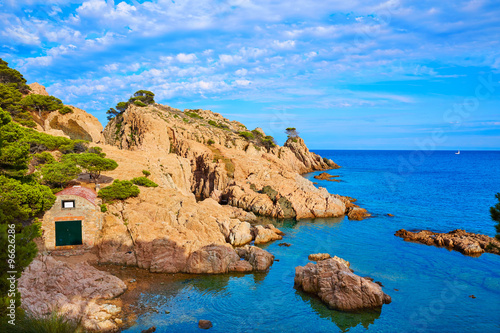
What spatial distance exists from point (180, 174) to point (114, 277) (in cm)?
2595

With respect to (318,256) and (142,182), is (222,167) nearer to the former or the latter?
(142,182)

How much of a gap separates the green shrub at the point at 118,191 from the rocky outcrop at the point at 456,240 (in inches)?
1310

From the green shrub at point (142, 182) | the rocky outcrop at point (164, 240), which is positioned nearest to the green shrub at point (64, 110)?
the green shrub at point (142, 182)

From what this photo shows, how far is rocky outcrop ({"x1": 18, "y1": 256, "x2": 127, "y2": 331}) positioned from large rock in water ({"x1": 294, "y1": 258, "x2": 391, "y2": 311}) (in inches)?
551

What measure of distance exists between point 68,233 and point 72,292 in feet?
27.1

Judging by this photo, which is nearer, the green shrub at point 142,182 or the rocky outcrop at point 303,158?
the green shrub at point 142,182

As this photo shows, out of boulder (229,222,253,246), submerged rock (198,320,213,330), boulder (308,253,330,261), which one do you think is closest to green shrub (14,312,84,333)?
submerged rock (198,320,213,330)

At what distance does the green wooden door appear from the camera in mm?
26078

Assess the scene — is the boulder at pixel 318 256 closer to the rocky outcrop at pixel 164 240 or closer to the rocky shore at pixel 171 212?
the rocky shore at pixel 171 212

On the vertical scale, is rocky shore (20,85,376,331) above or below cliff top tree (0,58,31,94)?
below

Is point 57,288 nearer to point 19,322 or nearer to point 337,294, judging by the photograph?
point 19,322

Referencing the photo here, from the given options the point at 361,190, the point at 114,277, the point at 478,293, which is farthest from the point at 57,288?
the point at 361,190

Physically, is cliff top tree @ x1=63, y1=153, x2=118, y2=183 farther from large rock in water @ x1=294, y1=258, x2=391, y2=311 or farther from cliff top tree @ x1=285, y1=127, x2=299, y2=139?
cliff top tree @ x1=285, y1=127, x2=299, y2=139

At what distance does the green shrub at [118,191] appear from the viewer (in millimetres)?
30625
